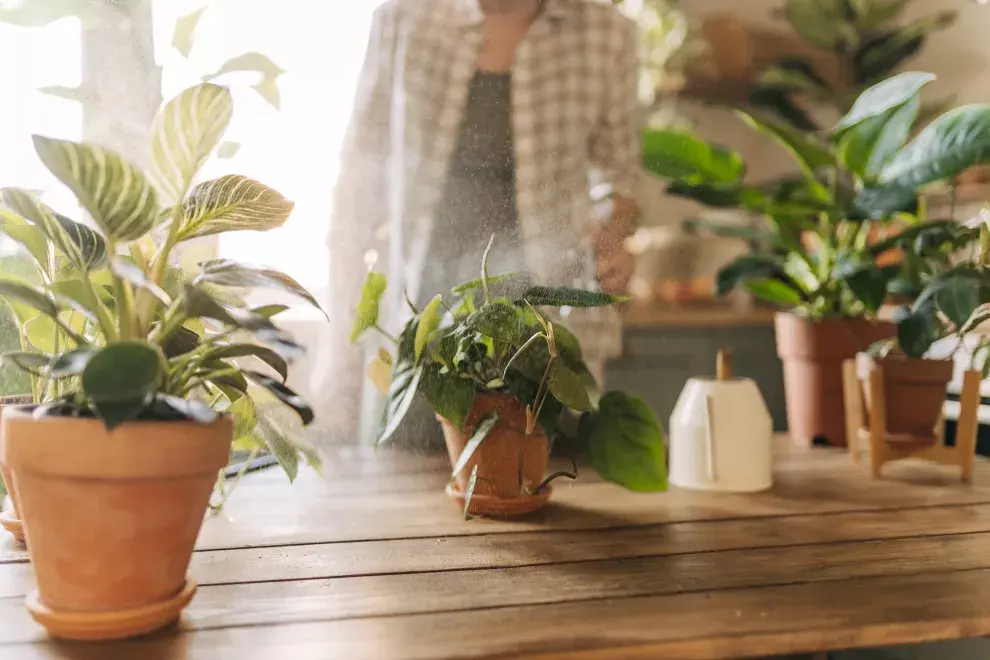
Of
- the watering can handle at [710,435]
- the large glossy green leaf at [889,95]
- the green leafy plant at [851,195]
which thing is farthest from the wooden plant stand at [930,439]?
the large glossy green leaf at [889,95]

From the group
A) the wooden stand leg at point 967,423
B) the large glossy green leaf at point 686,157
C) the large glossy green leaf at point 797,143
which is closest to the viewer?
the wooden stand leg at point 967,423

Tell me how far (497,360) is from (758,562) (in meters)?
0.36

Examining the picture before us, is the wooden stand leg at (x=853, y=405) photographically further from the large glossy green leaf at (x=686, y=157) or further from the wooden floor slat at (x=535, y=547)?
the large glossy green leaf at (x=686, y=157)

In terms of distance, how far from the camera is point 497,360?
3.00ft

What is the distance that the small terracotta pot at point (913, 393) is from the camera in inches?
44.9

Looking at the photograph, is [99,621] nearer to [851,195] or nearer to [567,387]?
[567,387]

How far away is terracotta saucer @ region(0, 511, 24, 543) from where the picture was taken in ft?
2.64

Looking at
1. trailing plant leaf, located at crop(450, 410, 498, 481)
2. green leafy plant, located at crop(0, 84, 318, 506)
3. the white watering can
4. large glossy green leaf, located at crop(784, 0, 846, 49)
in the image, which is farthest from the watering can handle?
large glossy green leaf, located at crop(784, 0, 846, 49)

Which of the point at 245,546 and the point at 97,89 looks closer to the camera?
the point at 245,546

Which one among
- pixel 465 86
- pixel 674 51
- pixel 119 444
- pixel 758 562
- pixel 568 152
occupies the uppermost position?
pixel 674 51

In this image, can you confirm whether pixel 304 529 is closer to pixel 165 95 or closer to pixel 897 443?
pixel 165 95

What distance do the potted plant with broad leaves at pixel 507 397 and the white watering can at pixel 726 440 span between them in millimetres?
181

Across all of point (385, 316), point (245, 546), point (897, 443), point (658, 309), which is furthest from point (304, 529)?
point (658, 309)

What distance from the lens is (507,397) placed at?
0.89 metres
